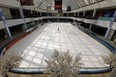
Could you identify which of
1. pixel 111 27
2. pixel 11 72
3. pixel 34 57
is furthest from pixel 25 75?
pixel 111 27

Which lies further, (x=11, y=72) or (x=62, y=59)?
(x=11, y=72)

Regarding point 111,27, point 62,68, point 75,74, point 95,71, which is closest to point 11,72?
point 62,68

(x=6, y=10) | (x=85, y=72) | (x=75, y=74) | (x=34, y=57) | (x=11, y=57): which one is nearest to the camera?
(x=75, y=74)

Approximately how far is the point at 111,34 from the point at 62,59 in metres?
17.9

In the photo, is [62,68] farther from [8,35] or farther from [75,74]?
[8,35]

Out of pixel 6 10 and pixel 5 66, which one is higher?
pixel 6 10

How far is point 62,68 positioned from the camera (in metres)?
5.99

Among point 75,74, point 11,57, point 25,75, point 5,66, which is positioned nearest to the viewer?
point 75,74

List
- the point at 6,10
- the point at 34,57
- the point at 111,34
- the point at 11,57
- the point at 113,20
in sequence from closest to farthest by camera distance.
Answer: the point at 11,57 < the point at 34,57 < the point at 113,20 < the point at 111,34 < the point at 6,10

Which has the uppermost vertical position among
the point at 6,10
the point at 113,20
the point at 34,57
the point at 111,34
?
the point at 6,10

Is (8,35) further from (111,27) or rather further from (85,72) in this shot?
(111,27)

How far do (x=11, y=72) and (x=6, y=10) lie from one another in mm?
20157

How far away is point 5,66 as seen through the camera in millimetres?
A: 6855

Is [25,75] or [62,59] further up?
[62,59]
